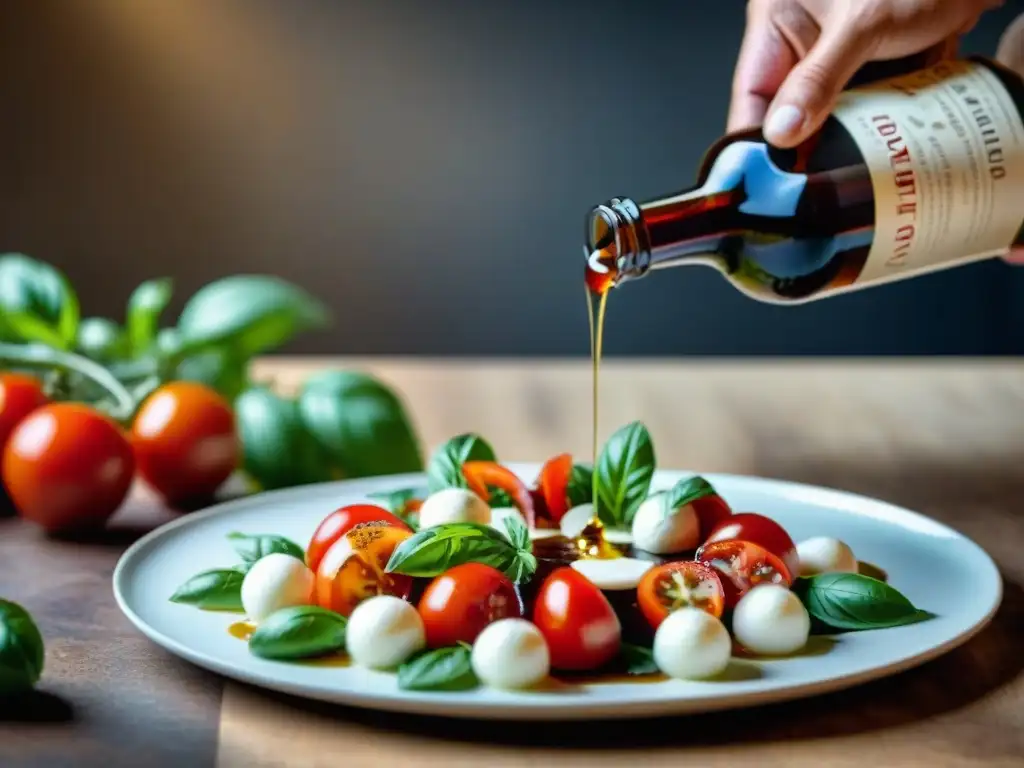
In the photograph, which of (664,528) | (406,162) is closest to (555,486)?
(664,528)

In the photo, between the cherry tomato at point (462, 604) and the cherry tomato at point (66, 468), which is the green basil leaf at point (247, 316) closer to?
the cherry tomato at point (66, 468)

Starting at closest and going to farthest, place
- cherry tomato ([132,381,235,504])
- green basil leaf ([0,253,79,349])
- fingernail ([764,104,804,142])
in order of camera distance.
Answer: fingernail ([764,104,804,142]) < cherry tomato ([132,381,235,504]) < green basil leaf ([0,253,79,349])

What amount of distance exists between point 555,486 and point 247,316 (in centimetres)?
67

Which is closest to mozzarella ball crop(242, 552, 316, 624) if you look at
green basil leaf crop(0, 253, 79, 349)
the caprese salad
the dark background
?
the caprese salad

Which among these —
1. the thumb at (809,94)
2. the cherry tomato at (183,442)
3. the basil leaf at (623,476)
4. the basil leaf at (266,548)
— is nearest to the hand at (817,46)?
the thumb at (809,94)

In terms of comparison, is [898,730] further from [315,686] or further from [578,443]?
[578,443]

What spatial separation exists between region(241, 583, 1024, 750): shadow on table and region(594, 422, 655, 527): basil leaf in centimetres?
29

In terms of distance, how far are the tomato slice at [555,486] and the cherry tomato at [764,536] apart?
0.18 m

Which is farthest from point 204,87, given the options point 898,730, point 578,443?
point 898,730

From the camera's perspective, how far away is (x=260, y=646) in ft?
2.84

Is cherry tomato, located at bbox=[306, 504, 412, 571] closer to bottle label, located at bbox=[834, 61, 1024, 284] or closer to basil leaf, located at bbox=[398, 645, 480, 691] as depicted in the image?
basil leaf, located at bbox=[398, 645, 480, 691]

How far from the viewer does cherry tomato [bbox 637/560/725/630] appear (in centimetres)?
91

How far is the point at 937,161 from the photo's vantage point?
1.11 metres

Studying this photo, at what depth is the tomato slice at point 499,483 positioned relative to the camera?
1.15 metres
